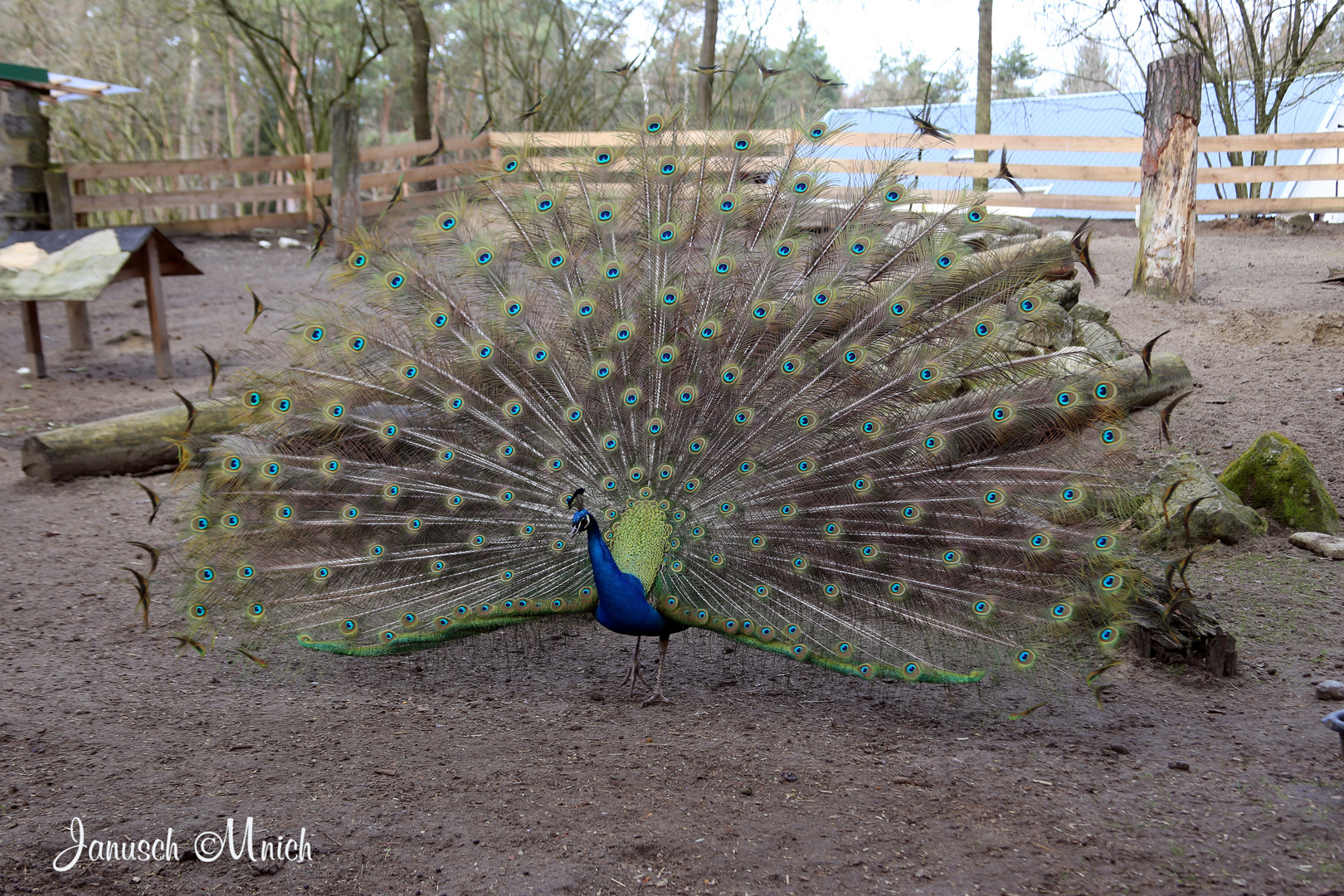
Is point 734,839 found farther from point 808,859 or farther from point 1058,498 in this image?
point 1058,498

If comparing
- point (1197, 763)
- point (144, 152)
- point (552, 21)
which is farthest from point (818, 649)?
point (144, 152)

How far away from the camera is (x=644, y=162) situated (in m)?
4.09

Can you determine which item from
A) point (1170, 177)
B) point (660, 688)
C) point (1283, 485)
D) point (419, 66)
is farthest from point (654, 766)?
point (419, 66)

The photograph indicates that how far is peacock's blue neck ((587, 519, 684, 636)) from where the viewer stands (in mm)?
3887

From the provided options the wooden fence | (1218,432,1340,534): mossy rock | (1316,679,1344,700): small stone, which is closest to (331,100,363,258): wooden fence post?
the wooden fence

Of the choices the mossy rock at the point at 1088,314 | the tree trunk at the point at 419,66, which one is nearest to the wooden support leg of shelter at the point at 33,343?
the tree trunk at the point at 419,66

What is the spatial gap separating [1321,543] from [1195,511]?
730 millimetres

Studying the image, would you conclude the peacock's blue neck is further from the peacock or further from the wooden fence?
the wooden fence

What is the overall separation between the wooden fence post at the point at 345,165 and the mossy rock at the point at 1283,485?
10.9 m

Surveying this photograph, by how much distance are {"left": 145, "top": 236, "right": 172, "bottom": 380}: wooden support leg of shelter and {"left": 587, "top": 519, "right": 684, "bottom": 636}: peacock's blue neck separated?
7450 mm

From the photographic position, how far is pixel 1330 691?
3928mm

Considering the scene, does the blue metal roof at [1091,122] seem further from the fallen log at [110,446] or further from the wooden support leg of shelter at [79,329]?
the fallen log at [110,446]

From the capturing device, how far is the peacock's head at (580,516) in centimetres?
373

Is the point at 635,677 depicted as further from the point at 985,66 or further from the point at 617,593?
the point at 985,66
